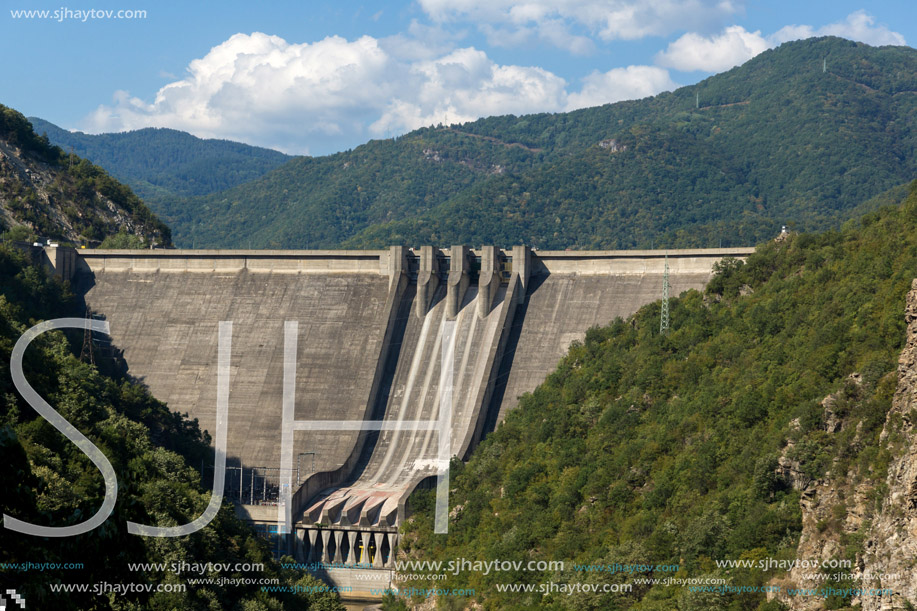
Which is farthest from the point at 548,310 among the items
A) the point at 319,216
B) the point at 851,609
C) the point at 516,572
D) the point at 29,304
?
the point at 319,216

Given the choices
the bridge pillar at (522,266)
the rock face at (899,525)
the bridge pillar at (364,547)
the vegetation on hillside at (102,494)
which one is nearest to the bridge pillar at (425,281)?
the bridge pillar at (522,266)

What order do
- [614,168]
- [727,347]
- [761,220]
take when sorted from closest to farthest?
[727,347]
[761,220]
[614,168]

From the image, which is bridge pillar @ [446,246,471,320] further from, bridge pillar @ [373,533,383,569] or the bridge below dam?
bridge pillar @ [373,533,383,569]

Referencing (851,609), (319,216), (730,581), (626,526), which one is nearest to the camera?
(851,609)

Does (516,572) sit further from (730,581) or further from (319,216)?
(319,216)
